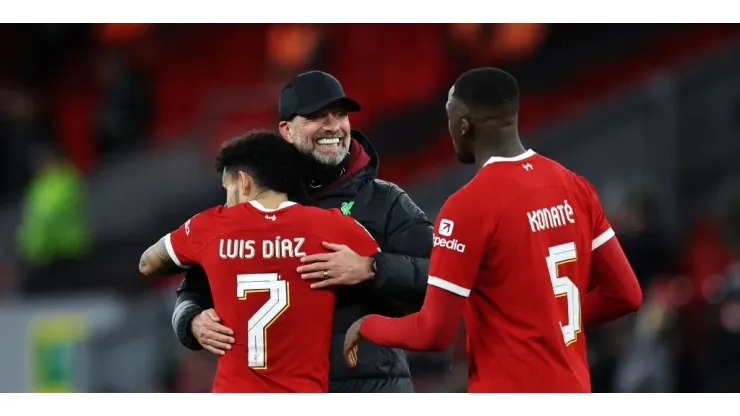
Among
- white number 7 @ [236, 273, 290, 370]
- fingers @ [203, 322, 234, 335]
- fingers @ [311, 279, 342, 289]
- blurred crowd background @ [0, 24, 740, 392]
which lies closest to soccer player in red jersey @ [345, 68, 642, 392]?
fingers @ [311, 279, 342, 289]

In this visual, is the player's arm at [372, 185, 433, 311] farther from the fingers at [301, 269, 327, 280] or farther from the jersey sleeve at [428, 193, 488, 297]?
the jersey sleeve at [428, 193, 488, 297]

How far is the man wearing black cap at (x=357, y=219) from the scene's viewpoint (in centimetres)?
436

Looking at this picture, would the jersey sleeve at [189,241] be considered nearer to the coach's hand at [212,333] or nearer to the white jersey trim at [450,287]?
the coach's hand at [212,333]

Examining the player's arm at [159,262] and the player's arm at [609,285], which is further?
the player's arm at [159,262]

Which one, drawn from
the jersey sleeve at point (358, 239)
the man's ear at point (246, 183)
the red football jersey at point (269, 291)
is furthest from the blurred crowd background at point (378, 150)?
the man's ear at point (246, 183)

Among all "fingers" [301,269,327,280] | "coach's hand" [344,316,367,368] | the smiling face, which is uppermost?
the smiling face

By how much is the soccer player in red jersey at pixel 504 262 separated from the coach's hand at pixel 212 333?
1.47 ft

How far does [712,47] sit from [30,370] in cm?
720

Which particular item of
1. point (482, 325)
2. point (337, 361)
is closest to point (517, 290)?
point (482, 325)

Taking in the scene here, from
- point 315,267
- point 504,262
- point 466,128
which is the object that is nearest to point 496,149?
point 466,128

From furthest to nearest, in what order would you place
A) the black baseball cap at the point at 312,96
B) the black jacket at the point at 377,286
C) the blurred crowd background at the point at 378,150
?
the blurred crowd background at the point at 378,150 → the black baseball cap at the point at 312,96 → the black jacket at the point at 377,286

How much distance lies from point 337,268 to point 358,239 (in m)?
0.17

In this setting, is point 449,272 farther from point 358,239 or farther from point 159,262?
point 159,262

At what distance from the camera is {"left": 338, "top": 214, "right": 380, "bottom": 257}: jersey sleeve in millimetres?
4266
